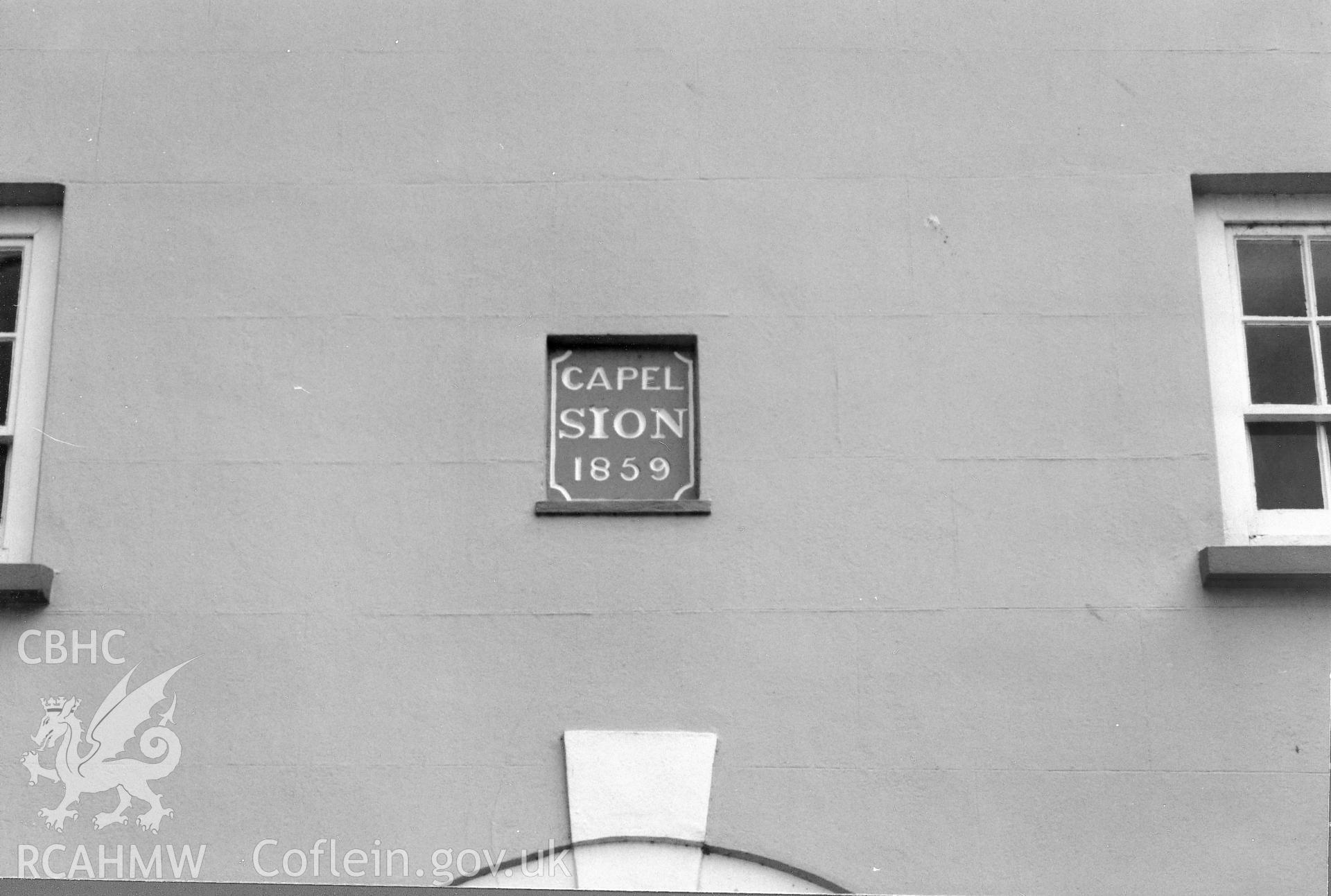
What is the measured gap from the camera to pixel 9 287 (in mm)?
7336

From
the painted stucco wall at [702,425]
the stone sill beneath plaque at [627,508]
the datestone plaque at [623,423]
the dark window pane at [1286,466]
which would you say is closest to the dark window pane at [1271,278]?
the painted stucco wall at [702,425]

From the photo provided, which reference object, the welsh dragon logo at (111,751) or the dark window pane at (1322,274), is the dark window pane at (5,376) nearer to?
the welsh dragon logo at (111,751)

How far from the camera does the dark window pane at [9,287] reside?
23.9ft

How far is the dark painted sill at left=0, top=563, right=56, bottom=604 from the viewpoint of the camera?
6621 mm

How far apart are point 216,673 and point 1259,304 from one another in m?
4.33

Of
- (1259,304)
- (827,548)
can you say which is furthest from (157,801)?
(1259,304)

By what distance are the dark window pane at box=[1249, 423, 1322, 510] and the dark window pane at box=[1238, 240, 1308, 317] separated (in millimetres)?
504

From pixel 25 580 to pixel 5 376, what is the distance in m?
1.01

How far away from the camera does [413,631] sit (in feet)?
21.9

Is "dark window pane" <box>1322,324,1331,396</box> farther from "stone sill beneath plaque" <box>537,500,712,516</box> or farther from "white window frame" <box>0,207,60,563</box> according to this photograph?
"white window frame" <box>0,207,60,563</box>

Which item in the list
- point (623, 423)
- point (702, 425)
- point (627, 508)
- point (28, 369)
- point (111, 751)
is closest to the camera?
point (111, 751)

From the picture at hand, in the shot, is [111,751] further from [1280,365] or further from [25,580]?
[1280,365]

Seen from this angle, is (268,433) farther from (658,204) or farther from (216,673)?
(658,204)

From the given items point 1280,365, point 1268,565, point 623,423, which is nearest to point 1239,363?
point 1280,365
